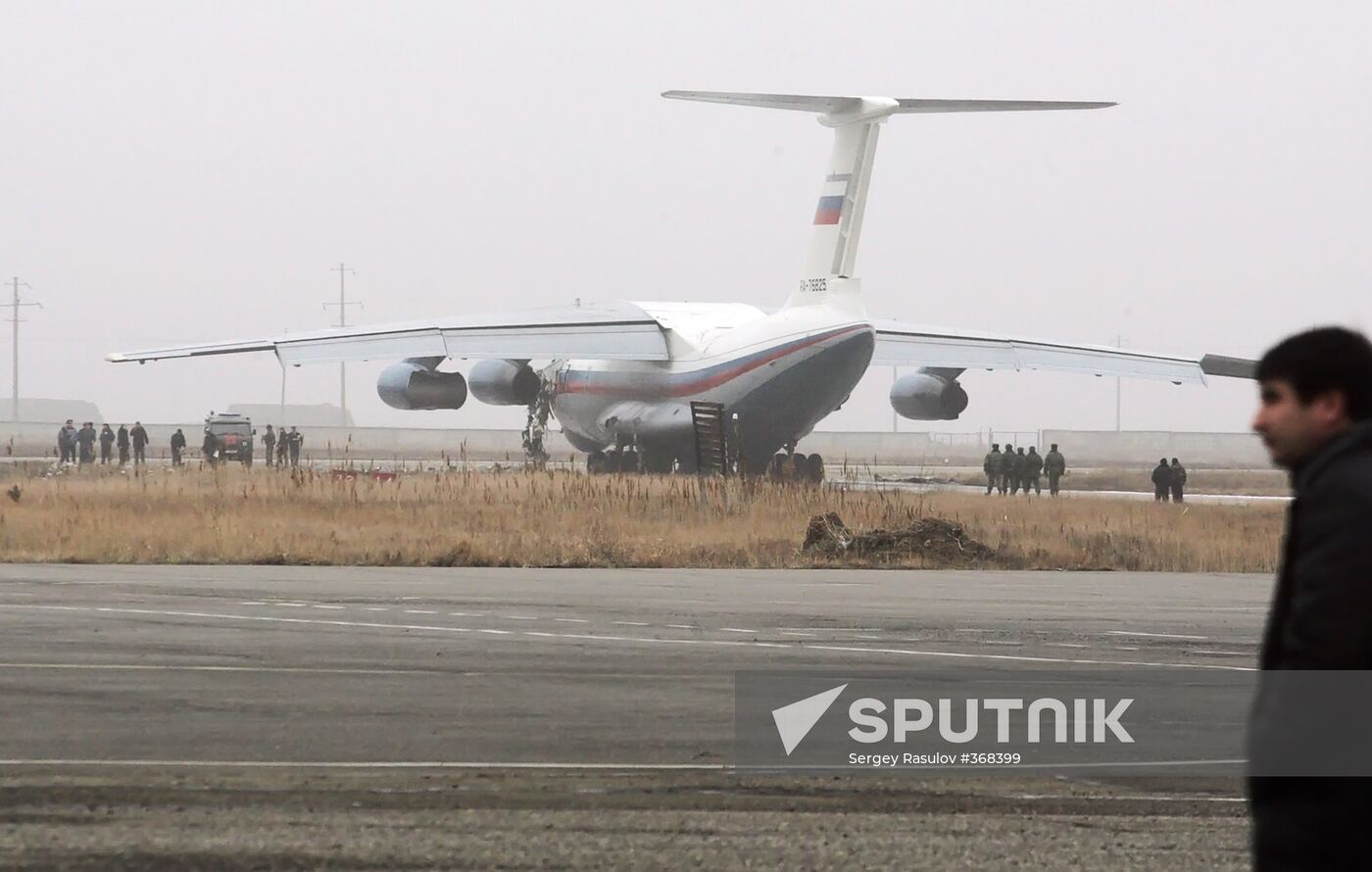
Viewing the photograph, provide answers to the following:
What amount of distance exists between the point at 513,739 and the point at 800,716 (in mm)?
1659

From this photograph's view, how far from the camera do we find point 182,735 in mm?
8781

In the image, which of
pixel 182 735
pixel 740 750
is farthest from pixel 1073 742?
pixel 182 735

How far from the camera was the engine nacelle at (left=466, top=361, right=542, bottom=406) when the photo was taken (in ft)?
165

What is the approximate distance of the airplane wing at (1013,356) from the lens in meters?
44.6

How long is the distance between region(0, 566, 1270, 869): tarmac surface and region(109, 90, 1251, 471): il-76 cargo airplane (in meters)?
25.5

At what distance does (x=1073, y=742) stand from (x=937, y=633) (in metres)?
4.96

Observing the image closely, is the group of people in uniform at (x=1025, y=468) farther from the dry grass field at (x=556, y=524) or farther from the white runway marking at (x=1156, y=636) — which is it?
the white runway marking at (x=1156, y=636)

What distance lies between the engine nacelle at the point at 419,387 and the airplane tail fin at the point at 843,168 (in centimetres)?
843

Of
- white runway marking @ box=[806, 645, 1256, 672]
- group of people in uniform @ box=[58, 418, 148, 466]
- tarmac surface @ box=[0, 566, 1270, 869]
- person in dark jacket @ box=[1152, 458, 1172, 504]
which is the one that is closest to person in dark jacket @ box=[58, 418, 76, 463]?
group of people in uniform @ box=[58, 418, 148, 466]

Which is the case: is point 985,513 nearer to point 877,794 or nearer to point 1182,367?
point 1182,367

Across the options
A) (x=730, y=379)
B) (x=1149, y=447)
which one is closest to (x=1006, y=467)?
(x=730, y=379)

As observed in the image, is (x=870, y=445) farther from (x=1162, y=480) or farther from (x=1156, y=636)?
(x=1156, y=636)

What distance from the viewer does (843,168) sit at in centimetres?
4428

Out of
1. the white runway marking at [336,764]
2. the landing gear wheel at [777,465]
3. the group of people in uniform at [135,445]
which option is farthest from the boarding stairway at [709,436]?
the white runway marking at [336,764]
